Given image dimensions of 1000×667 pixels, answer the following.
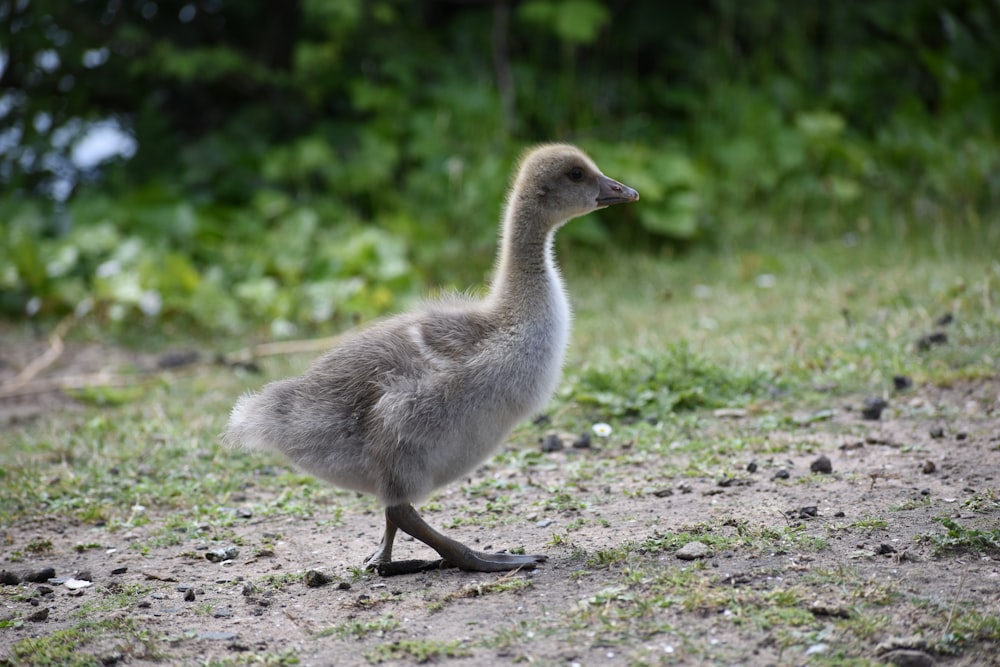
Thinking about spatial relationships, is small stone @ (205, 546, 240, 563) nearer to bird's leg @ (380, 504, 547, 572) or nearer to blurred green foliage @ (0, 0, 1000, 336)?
bird's leg @ (380, 504, 547, 572)

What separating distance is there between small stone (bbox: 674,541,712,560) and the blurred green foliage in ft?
17.4

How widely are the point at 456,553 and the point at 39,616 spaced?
1.57 meters

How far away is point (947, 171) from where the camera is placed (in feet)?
33.9

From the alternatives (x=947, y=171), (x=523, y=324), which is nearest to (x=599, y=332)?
(x=523, y=324)

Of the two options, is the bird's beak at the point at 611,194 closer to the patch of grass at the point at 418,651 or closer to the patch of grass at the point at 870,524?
the patch of grass at the point at 870,524

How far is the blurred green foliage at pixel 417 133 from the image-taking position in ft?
32.3

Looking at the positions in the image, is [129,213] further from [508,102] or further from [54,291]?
[508,102]

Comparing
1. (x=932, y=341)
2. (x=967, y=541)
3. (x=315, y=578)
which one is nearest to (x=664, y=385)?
(x=932, y=341)

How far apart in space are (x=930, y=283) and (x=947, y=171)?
2818 mm

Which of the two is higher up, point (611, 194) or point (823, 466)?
point (611, 194)

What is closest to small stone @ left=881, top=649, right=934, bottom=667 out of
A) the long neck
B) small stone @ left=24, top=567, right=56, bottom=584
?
the long neck

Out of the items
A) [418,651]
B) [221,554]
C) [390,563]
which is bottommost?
[221,554]

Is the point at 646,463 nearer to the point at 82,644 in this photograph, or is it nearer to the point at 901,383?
the point at 901,383

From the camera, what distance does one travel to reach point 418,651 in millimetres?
3705
